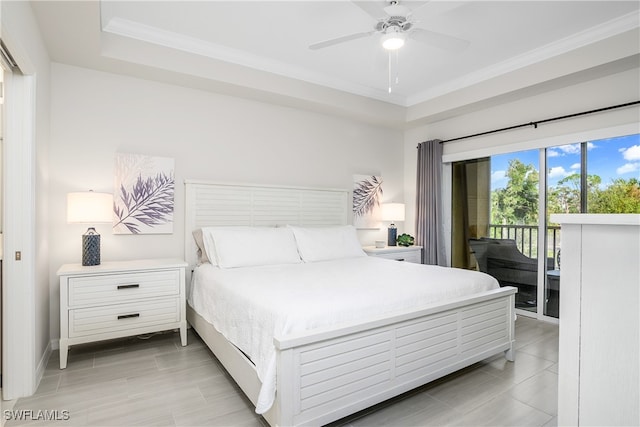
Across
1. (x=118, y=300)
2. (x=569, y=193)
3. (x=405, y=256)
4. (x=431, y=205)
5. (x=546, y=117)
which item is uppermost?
(x=546, y=117)

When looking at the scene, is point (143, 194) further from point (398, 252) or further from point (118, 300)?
point (398, 252)

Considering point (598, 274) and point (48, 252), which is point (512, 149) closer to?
point (598, 274)

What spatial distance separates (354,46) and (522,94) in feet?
6.28

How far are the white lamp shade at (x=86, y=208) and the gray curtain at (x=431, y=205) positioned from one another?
374cm

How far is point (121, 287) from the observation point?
109 inches

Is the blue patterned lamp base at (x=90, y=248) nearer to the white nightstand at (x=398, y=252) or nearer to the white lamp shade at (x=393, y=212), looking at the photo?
the white nightstand at (x=398, y=252)

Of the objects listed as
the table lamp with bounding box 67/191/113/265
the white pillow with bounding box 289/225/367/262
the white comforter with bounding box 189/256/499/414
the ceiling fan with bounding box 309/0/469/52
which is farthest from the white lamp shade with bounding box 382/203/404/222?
the table lamp with bounding box 67/191/113/265

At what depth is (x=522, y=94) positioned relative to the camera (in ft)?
12.3

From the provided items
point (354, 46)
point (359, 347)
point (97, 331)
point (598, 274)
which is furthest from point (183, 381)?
point (354, 46)

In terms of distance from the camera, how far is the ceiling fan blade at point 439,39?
7.96ft

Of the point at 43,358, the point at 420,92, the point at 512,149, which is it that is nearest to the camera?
the point at 43,358

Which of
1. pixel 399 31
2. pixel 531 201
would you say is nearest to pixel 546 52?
pixel 531 201

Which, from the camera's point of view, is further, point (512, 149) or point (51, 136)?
point (512, 149)

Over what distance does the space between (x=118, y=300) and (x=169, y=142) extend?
1571 millimetres
